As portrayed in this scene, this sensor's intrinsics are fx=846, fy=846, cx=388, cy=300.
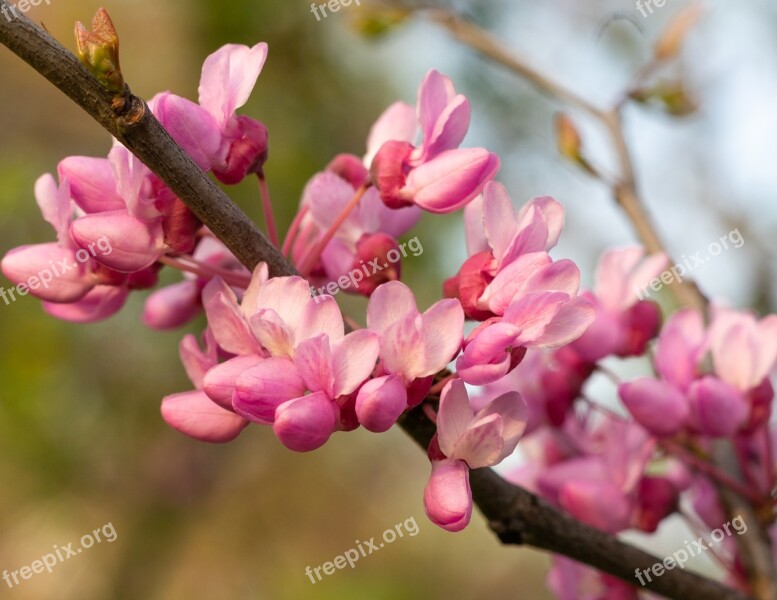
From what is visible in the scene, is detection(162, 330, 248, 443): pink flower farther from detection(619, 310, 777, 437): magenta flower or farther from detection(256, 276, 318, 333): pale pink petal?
detection(619, 310, 777, 437): magenta flower

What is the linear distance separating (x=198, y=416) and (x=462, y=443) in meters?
0.20

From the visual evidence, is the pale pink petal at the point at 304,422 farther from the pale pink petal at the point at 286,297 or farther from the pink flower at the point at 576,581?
the pink flower at the point at 576,581

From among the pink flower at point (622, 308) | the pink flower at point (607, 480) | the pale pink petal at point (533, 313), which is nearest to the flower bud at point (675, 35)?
the pink flower at point (622, 308)

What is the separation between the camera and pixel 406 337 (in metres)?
0.55

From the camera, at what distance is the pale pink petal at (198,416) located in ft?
2.04

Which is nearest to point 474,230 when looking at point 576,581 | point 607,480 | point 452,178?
point 452,178

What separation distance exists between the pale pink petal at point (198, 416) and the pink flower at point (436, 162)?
8.1 inches

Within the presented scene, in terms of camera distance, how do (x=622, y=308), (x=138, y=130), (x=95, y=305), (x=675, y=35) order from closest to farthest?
1. (x=138, y=130)
2. (x=95, y=305)
3. (x=622, y=308)
4. (x=675, y=35)

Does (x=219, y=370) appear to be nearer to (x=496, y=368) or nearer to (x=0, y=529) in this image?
(x=496, y=368)

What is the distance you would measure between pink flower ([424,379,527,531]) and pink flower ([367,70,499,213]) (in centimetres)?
15

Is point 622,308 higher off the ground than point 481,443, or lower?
lower

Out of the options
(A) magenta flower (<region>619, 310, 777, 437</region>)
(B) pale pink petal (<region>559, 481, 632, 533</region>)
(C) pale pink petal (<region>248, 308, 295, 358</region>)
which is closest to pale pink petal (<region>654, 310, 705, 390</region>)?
(A) magenta flower (<region>619, 310, 777, 437</region>)

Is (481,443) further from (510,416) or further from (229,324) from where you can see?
(229,324)

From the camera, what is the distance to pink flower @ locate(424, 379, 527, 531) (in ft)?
1.82
